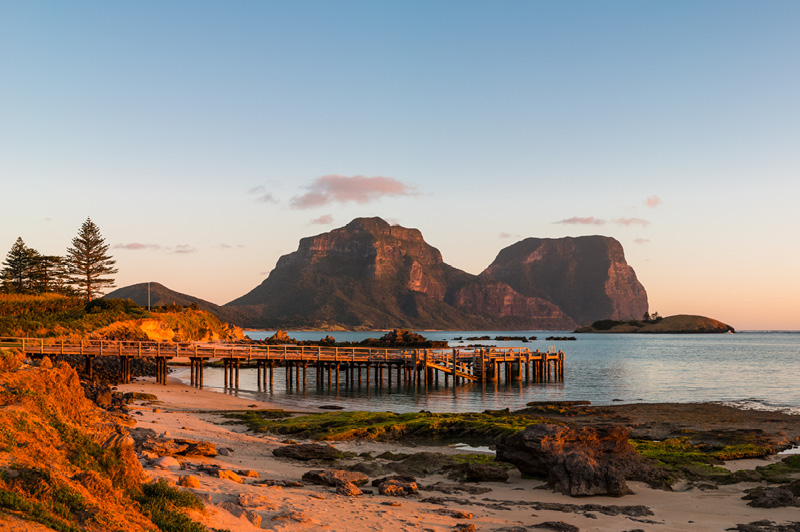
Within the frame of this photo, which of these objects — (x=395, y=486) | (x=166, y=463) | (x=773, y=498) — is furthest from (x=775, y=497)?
(x=166, y=463)

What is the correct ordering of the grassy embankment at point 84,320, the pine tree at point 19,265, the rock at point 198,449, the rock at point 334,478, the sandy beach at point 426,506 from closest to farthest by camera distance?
the sandy beach at point 426,506 < the rock at point 334,478 < the rock at point 198,449 < the grassy embankment at point 84,320 < the pine tree at point 19,265

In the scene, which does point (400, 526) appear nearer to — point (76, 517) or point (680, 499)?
point (76, 517)

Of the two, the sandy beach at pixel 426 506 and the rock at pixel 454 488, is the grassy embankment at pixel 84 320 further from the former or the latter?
the rock at pixel 454 488

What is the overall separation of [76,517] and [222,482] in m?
5.94

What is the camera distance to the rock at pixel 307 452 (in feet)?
67.3

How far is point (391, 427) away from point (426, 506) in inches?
511

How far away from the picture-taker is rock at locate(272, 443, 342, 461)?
2050 centimetres

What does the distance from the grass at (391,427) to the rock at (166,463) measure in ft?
33.3

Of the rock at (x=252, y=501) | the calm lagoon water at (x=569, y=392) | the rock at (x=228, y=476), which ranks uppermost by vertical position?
the rock at (x=252, y=501)

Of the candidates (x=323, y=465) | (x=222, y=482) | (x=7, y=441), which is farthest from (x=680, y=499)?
(x=7, y=441)

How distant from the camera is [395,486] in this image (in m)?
15.8

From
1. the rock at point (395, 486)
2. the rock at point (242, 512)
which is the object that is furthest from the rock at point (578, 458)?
the rock at point (242, 512)

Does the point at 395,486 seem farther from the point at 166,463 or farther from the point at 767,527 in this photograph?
the point at 767,527

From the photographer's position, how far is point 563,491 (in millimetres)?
16453
